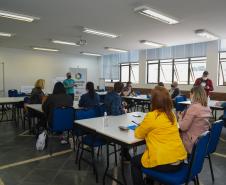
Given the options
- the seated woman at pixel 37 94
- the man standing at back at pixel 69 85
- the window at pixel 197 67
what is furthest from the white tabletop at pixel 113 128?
the window at pixel 197 67

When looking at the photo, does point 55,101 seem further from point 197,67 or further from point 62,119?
point 197,67

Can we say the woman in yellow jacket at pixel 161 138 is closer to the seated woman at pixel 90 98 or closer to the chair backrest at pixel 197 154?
the chair backrest at pixel 197 154

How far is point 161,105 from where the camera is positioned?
1.89 m

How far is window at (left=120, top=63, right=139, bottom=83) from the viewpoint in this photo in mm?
11055

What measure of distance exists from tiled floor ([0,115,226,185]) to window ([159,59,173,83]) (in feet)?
18.8

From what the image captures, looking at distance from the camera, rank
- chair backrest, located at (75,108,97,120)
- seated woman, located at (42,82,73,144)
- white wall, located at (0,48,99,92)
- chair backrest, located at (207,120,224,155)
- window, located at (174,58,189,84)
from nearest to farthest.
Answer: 1. chair backrest, located at (207,120,224,155)
2. chair backrest, located at (75,108,97,120)
3. seated woman, located at (42,82,73,144)
4. window, located at (174,58,189,84)
5. white wall, located at (0,48,99,92)

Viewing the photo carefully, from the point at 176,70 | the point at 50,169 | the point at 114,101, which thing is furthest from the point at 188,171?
the point at 176,70

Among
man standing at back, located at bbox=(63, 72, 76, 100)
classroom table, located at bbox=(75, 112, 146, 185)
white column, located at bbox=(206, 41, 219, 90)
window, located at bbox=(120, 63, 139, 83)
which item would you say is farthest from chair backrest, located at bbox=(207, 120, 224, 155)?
window, located at bbox=(120, 63, 139, 83)

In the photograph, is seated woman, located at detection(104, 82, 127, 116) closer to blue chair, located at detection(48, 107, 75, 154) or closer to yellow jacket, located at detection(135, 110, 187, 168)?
blue chair, located at detection(48, 107, 75, 154)

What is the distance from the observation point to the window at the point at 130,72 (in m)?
11.1

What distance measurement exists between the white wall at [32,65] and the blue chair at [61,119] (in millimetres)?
7330

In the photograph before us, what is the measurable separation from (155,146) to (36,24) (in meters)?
4.88

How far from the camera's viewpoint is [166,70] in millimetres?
9648

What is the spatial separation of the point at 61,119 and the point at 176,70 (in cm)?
693
